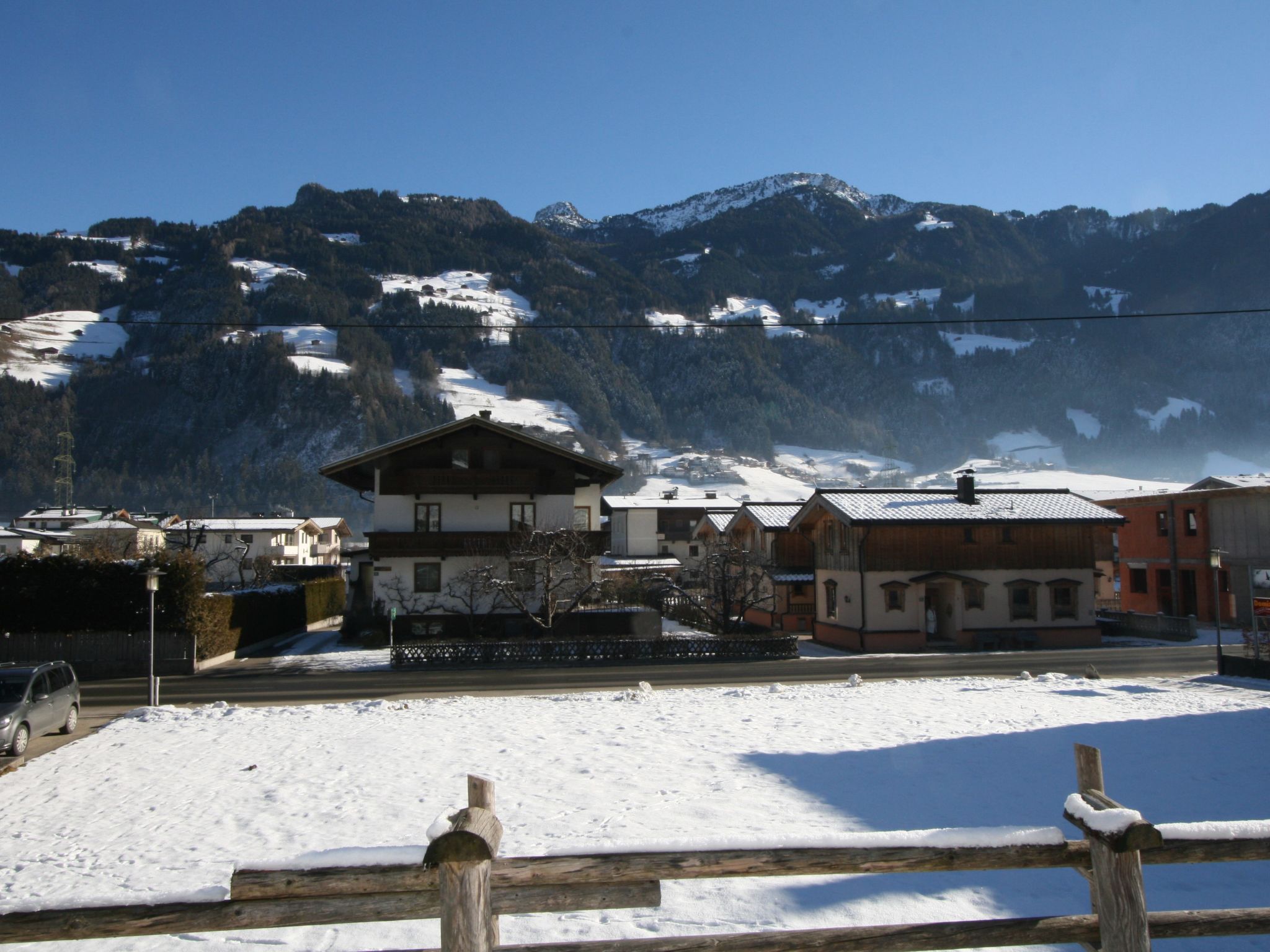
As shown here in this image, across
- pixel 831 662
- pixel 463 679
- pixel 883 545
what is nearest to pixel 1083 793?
pixel 463 679

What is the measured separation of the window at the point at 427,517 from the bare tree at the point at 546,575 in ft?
16.0

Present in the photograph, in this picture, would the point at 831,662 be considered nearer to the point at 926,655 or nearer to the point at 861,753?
the point at 926,655

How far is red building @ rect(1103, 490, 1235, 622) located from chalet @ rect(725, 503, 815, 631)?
17776 mm

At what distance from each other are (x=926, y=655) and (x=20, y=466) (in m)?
221

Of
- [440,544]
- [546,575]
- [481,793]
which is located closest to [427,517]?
[440,544]

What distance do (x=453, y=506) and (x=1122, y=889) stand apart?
40.0m

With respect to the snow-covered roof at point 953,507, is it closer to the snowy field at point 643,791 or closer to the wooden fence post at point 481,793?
the snowy field at point 643,791

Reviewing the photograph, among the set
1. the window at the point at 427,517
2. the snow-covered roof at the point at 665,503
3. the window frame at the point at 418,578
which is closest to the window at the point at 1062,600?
the window frame at the point at 418,578

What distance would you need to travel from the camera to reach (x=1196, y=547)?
1815 inches

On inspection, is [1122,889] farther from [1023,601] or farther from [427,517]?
[427,517]

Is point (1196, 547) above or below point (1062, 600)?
above

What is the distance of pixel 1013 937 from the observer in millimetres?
4062

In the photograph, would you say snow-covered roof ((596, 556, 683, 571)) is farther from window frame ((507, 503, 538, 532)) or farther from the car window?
the car window

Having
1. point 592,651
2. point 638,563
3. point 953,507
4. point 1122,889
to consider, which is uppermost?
point 953,507
